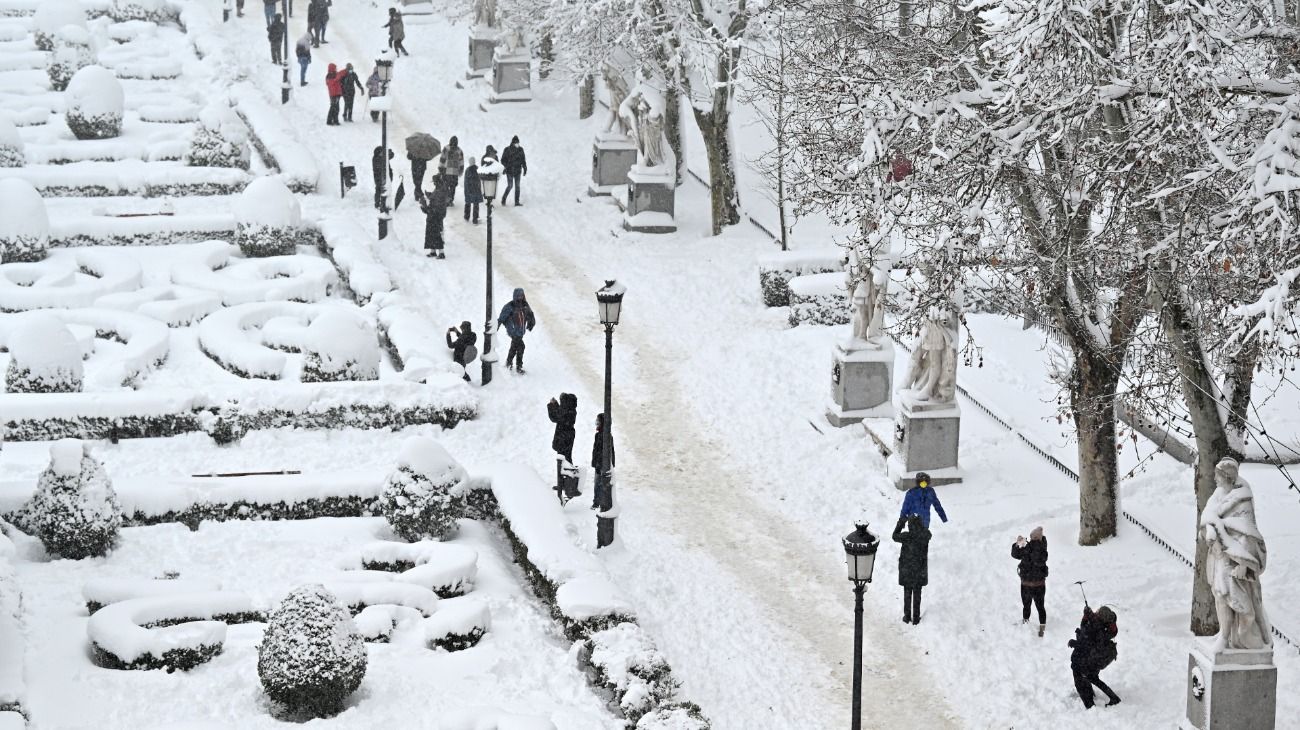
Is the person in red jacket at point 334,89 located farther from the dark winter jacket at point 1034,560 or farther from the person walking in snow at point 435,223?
the dark winter jacket at point 1034,560

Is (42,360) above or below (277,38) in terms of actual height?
below

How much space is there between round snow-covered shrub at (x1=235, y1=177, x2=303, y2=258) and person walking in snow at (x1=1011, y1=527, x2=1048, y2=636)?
15338 millimetres

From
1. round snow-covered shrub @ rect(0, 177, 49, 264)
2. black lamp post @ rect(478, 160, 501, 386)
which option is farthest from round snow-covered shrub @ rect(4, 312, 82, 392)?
round snow-covered shrub @ rect(0, 177, 49, 264)

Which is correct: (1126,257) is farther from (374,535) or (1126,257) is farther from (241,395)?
(241,395)

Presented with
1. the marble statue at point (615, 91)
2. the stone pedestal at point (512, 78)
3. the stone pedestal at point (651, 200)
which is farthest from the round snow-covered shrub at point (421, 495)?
the stone pedestal at point (512, 78)

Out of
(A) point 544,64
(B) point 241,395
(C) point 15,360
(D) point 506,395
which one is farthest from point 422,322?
(A) point 544,64

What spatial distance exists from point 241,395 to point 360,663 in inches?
321

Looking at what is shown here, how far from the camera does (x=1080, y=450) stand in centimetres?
1852

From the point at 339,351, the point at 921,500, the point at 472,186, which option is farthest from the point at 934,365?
the point at 472,186

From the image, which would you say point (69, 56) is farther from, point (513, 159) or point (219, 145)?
point (513, 159)

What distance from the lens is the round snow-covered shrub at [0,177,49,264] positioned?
2700 centimetres

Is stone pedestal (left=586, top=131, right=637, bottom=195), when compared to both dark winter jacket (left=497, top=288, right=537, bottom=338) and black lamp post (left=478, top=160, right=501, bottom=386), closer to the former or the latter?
black lamp post (left=478, top=160, right=501, bottom=386)

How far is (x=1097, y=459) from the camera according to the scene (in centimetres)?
1834

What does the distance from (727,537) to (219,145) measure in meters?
17.5
